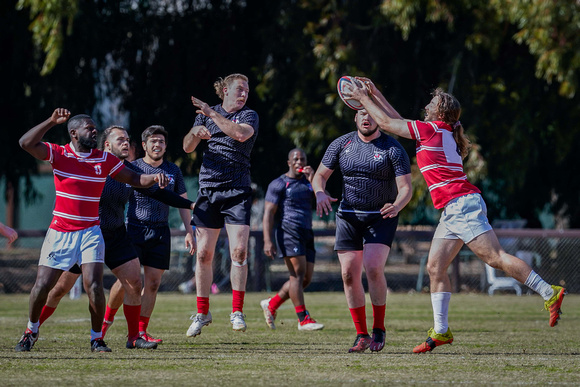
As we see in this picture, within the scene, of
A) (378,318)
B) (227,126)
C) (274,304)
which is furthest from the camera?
(274,304)

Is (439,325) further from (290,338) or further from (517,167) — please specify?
(517,167)

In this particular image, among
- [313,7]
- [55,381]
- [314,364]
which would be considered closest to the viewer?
[55,381]

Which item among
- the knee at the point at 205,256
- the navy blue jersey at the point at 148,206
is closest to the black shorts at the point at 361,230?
the knee at the point at 205,256

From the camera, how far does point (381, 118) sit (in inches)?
286

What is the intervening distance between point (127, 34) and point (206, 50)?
6.32 ft

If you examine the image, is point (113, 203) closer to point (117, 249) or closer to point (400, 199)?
point (117, 249)

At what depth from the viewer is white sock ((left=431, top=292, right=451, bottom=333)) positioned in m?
7.50

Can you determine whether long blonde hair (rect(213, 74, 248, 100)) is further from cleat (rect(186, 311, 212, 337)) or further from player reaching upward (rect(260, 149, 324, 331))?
player reaching upward (rect(260, 149, 324, 331))

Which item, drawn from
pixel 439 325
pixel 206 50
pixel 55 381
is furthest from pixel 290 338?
pixel 206 50

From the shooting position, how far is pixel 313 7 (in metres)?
18.9

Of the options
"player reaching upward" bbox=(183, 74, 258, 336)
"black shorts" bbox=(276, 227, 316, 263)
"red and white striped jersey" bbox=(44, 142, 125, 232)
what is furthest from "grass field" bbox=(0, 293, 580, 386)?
"red and white striped jersey" bbox=(44, 142, 125, 232)

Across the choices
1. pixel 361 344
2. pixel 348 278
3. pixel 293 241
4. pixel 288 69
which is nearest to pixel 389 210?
pixel 348 278

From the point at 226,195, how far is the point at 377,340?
2.16 meters

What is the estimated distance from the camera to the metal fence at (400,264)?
62.7ft
